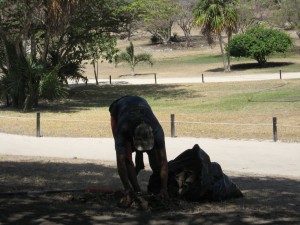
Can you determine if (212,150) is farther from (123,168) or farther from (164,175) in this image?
(123,168)

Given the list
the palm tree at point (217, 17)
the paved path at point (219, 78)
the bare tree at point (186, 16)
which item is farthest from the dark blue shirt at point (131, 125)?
the bare tree at point (186, 16)

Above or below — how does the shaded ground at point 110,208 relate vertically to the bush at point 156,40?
below

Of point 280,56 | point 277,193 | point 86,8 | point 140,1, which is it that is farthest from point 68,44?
point 280,56

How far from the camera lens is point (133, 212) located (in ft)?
20.4

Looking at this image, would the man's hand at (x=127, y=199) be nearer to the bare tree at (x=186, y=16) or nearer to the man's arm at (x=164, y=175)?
the man's arm at (x=164, y=175)

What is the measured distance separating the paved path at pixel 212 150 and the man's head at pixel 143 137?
6.82 metres

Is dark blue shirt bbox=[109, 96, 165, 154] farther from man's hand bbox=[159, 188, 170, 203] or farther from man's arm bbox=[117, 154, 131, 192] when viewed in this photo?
man's hand bbox=[159, 188, 170, 203]

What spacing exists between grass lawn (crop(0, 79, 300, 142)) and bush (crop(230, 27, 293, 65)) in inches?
549

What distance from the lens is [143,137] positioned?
6.16 metres

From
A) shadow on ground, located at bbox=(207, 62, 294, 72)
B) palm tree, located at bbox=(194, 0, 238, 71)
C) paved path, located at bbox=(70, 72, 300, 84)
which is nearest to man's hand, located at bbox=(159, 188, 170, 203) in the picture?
paved path, located at bbox=(70, 72, 300, 84)

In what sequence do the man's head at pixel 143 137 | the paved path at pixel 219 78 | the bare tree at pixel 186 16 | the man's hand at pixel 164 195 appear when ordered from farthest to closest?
the bare tree at pixel 186 16 → the paved path at pixel 219 78 → the man's hand at pixel 164 195 → the man's head at pixel 143 137

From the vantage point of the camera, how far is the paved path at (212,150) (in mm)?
13734

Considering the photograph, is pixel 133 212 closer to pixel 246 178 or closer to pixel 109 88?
pixel 246 178

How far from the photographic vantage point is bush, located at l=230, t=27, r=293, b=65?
5416 centimetres
